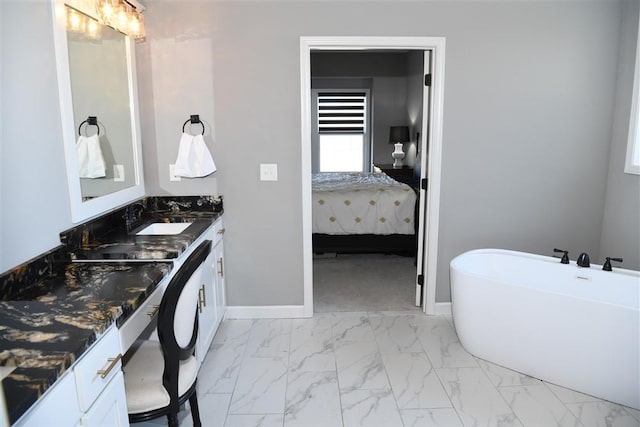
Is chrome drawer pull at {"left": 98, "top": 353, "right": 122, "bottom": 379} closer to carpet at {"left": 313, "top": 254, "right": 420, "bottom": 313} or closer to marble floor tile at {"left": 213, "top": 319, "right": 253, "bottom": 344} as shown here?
marble floor tile at {"left": 213, "top": 319, "right": 253, "bottom": 344}

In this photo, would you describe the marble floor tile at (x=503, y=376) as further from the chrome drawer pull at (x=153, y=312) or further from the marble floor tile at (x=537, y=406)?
the chrome drawer pull at (x=153, y=312)

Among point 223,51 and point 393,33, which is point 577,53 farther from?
point 223,51

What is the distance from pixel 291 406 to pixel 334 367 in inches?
17.7

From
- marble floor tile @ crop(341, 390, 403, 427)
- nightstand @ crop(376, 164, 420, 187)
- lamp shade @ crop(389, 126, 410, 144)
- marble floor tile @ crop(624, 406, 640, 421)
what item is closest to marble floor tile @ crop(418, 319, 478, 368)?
marble floor tile @ crop(341, 390, 403, 427)

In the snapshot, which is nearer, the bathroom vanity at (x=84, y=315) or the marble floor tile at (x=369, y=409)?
the bathroom vanity at (x=84, y=315)

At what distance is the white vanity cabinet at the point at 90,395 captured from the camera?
1104 mm

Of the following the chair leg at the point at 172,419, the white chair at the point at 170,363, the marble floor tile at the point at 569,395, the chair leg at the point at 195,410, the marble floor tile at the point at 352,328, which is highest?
the white chair at the point at 170,363

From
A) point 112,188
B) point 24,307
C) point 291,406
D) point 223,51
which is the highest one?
point 223,51

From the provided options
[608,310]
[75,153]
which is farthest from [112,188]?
[608,310]

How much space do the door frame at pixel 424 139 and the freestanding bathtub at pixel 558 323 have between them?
0.44 metres

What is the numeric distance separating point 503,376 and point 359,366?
33.5 inches

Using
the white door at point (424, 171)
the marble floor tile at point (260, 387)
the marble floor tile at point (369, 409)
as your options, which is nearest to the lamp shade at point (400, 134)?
the white door at point (424, 171)

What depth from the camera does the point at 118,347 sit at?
150 centimetres

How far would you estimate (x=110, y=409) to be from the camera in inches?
55.7
